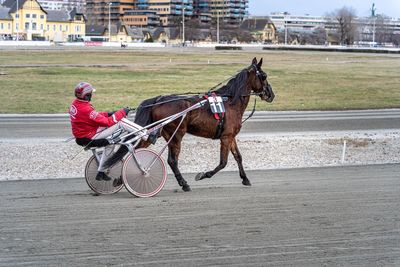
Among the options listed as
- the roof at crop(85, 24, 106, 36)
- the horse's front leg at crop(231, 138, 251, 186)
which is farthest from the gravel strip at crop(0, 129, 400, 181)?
the roof at crop(85, 24, 106, 36)

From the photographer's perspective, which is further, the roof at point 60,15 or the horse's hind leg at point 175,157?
the roof at point 60,15

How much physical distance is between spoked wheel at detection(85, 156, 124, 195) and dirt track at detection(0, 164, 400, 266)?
18cm

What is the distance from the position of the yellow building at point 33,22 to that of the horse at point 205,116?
127 meters

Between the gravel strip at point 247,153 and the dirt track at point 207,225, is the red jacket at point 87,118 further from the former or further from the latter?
the gravel strip at point 247,153

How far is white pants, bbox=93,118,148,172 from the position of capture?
10.6 metres

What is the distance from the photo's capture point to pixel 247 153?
16.2 metres

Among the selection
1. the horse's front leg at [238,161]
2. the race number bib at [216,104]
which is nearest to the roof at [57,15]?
the horse's front leg at [238,161]

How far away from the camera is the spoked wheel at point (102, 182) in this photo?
10.9 metres

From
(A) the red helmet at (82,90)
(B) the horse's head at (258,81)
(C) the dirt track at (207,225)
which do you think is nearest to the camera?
(C) the dirt track at (207,225)

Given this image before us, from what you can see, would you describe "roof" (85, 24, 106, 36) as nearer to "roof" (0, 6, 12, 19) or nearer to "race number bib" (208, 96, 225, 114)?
"roof" (0, 6, 12, 19)

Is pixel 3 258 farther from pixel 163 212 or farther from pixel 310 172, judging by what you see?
pixel 310 172

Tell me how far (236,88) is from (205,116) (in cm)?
89

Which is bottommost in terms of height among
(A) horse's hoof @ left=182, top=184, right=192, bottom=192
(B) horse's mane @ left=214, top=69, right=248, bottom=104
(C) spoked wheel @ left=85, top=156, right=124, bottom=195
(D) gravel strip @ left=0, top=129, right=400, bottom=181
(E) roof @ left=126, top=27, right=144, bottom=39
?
(D) gravel strip @ left=0, top=129, right=400, bottom=181

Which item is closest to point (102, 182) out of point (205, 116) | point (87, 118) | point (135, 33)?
point (87, 118)
